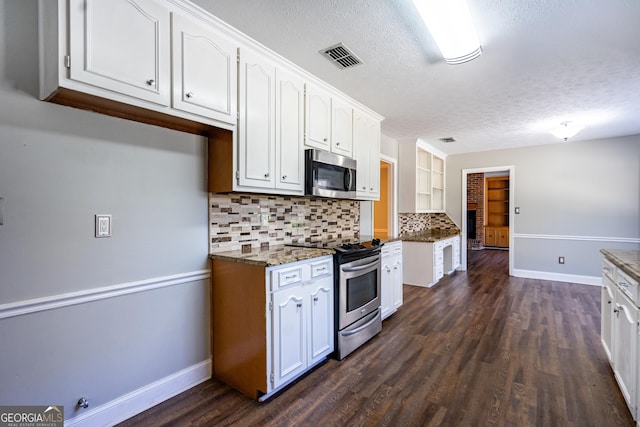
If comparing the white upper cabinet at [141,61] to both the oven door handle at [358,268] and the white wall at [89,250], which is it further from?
the oven door handle at [358,268]

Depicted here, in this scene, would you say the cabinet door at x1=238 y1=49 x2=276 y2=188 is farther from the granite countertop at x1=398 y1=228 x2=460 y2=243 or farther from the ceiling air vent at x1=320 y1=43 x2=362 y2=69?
the granite countertop at x1=398 y1=228 x2=460 y2=243

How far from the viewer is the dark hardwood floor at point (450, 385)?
180 cm

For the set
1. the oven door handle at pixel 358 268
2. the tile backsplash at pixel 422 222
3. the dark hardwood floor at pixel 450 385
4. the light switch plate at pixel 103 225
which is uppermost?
the light switch plate at pixel 103 225

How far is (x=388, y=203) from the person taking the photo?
200 inches

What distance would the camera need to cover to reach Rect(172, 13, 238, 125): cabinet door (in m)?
1.76

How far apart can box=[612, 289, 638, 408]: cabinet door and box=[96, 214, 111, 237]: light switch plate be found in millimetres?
2995

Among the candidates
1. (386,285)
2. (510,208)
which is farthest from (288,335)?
(510,208)

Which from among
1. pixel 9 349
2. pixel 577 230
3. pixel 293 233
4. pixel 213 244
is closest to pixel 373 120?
pixel 293 233

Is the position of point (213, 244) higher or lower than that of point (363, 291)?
higher

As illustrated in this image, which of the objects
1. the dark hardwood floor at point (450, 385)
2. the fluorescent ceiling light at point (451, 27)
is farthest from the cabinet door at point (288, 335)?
the fluorescent ceiling light at point (451, 27)

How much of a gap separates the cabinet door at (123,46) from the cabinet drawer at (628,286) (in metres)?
2.82

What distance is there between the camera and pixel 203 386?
2.15 meters

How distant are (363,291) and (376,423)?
1.15m

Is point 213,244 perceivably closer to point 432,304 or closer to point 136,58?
point 136,58
